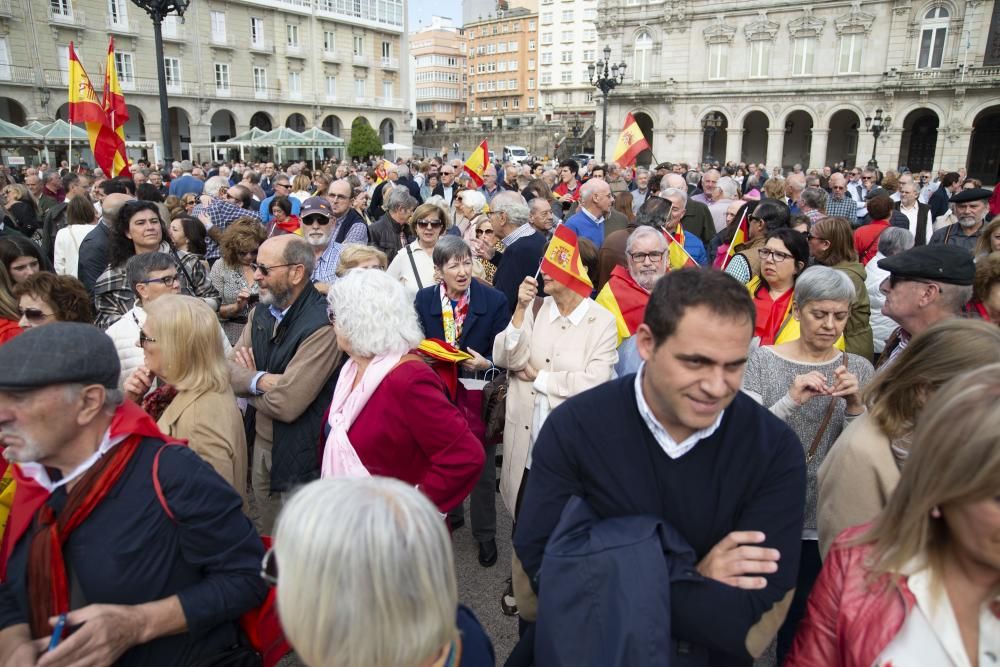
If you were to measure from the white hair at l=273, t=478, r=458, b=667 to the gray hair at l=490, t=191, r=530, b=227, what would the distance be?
5.01 meters

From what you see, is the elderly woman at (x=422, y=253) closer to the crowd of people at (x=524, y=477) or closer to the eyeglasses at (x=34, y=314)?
the crowd of people at (x=524, y=477)

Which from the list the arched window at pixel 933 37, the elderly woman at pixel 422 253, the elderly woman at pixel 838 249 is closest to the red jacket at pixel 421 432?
the elderly woman at pixel 422 253

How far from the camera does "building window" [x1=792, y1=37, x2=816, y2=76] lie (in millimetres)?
37875

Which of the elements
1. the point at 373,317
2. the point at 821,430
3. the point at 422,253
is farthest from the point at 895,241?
the point at 373,317

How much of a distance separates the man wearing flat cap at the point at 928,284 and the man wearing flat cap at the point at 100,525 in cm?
286

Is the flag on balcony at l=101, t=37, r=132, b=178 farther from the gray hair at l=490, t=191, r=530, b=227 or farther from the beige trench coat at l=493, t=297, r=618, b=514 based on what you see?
the beige trench coat at l=493, t=297, r=618, b=514

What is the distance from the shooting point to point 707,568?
1.55 m

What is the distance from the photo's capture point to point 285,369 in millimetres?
3100

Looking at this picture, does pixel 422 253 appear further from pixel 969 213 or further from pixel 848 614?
pixel 969 213

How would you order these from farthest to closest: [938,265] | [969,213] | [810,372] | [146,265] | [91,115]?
[91,115]
[969,213]
[146,265]
[938,265]
[810,372]

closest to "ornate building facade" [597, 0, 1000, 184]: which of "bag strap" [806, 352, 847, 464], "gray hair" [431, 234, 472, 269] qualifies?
"gray hair" [431, 234, 472, 269]

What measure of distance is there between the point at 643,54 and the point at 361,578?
46717mm

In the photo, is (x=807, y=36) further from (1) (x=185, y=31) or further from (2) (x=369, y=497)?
(2) (x=369, y=497)

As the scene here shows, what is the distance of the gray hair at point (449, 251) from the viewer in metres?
4.04
